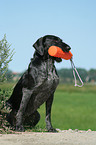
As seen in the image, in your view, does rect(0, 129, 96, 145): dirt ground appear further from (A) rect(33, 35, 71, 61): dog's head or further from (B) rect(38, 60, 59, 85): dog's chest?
(A) rect(33, 35, 71, 61): dog's head

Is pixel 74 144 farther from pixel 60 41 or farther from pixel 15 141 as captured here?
pixel 60 41

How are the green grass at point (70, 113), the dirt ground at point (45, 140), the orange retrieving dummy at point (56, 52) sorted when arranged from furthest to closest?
the green grass at point (70, 113) < the orange retrieving dummy at point (56, 52) < the dirt ground at point (45, 140)

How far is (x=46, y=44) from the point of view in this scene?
6.63m

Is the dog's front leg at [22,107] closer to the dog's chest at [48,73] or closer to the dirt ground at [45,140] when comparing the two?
the dirt ground at [45,140]

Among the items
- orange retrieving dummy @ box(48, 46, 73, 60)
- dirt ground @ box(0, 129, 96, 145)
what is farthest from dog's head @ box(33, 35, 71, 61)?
dirt ground @ box(0, 129, 96, 145)

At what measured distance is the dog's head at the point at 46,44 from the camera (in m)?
6.56

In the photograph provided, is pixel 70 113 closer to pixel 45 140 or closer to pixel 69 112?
pixel 69 112

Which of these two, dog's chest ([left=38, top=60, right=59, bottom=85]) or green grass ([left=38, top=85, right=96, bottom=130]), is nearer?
dog's chest ([left=38, top=60, right=59, bottom=85])

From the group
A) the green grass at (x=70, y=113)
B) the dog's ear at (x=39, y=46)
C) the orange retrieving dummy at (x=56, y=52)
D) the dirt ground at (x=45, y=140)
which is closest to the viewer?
the dirt ground at (x=45, y=140)

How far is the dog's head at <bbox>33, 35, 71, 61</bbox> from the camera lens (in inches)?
258

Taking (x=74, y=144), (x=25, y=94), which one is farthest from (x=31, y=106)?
(x=74, y=144)

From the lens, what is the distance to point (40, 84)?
21.4 feet

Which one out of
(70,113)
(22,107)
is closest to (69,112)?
(70,113)

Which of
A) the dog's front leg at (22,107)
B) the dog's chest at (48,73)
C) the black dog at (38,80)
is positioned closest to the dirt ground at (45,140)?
the dog's front leg at (22,107)
